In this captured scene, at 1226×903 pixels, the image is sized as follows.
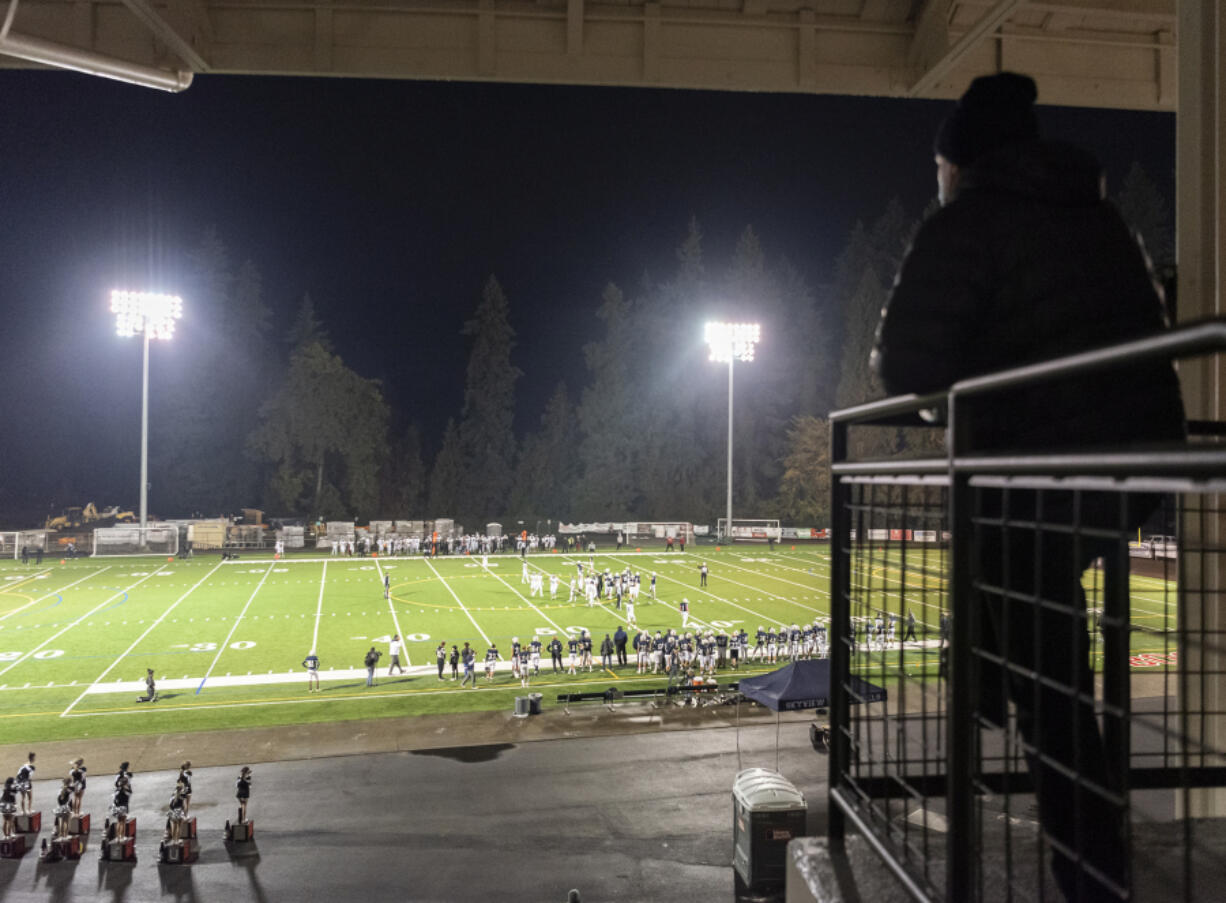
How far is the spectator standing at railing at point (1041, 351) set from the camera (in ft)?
5.90

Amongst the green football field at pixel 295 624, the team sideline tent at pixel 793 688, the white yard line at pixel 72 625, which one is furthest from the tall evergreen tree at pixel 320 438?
the team sideline tent at pixel 793 688

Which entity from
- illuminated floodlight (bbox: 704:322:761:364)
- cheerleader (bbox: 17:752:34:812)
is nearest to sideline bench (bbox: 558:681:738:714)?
cheerleader (bbox: 17:752:34:812)

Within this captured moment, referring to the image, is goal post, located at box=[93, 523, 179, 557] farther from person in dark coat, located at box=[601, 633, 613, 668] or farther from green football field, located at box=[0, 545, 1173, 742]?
person in dark coat, located at box=[601, 633, 613, 668]

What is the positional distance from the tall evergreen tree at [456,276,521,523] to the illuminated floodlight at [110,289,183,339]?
24.9 m

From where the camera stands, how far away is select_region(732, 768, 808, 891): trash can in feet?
34.6

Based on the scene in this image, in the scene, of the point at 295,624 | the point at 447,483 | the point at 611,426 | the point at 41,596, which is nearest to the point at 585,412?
the point at 611,426

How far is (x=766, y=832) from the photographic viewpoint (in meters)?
10.6

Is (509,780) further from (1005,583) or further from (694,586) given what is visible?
(694,586)

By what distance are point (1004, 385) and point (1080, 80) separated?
32.7ft

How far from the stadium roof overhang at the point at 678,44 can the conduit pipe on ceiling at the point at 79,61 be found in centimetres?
15

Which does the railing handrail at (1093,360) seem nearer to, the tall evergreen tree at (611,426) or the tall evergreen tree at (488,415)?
the tall evergreen tree at (611,426)

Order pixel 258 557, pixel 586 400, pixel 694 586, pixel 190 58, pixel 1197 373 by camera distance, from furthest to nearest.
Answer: pixel 586 400 < pixel 258 557 < pixel 694 586 < pixel 190 58 < pixel 1197 373

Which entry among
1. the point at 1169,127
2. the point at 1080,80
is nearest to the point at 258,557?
the point at 1080,80

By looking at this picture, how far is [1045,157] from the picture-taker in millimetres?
1972
